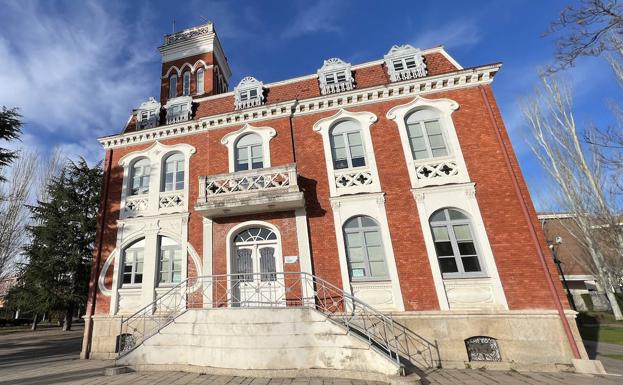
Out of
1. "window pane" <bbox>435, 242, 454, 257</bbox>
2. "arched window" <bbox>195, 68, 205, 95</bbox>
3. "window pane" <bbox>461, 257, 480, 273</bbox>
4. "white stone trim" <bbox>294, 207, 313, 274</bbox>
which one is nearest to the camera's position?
"window pane" <bbox>461, 257, 480, 273</bbox>

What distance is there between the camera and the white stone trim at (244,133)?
488 inches

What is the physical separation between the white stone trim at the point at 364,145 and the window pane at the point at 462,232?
3.02 m

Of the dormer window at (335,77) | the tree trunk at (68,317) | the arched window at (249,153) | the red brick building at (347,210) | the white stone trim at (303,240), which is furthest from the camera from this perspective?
the tree trunk at (68,317)

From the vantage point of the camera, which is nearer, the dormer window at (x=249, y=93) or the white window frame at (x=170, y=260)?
the white window frame at (x=170, y=260)

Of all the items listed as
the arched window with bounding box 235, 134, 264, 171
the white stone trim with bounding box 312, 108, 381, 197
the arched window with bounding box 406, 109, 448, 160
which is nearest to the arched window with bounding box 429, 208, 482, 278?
the arched window with bounding box 406, 109, 448, 160

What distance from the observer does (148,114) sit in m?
14.7

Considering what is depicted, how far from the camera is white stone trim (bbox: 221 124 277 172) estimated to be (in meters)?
12.4

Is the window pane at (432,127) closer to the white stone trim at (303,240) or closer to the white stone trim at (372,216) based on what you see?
the white stone trim at (372,216)

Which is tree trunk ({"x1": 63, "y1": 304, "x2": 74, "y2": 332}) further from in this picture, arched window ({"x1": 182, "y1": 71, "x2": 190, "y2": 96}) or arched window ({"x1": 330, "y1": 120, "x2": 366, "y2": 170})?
arched window ({"x1": 330, "y1": 120, "x2": 366, "y2": 170})

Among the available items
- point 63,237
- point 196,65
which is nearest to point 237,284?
point 196,65

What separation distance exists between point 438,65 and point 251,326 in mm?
12437

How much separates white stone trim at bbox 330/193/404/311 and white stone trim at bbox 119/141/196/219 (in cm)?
667

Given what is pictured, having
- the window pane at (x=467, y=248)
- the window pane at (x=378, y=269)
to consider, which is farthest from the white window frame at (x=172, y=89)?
the window pane at (x=467, y=248)

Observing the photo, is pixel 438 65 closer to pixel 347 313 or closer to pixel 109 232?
pixel 347 313
